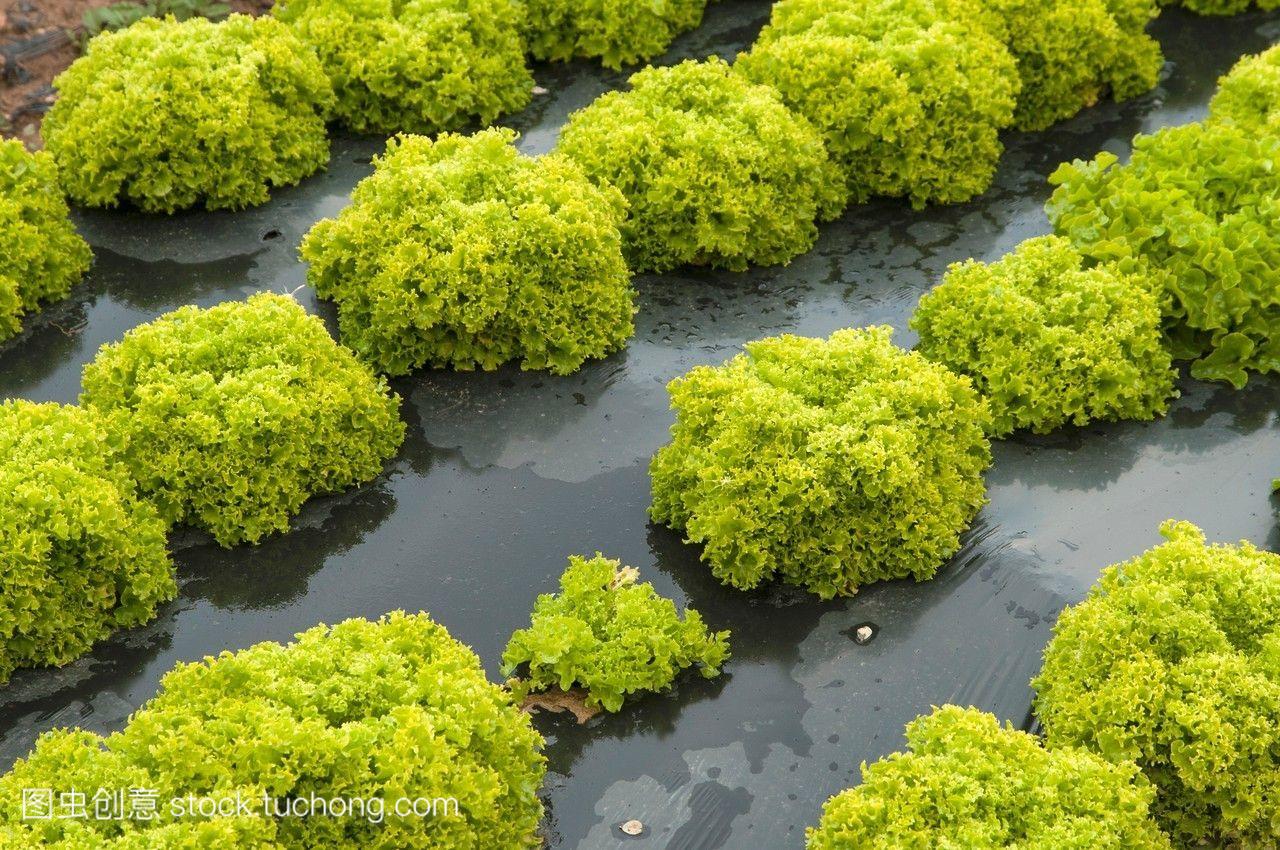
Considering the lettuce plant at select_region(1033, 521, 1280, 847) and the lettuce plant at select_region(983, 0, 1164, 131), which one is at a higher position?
the lettuce plant at select_region(983, 0, 1164, 131)

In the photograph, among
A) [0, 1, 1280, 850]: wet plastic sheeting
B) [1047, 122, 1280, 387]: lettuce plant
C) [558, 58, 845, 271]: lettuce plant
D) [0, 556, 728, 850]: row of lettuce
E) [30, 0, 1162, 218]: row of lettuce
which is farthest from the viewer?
[30, 0, 1162, 218]: row of lettuce

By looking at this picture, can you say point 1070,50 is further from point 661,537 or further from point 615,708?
point 615,708

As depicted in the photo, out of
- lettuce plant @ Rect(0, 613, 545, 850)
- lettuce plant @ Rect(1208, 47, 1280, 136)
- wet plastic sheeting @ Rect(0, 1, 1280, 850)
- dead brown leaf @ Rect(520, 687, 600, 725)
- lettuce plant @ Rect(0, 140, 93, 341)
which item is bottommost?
dead brown leaf @ Rect(520, 687, 600, 725)

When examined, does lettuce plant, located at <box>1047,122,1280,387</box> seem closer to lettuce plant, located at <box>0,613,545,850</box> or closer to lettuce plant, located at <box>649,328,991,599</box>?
lettuce plant, located at <box>649,328,991,599</box>

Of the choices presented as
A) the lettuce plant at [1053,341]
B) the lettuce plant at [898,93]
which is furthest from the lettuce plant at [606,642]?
the lettuce plant at [898,93]

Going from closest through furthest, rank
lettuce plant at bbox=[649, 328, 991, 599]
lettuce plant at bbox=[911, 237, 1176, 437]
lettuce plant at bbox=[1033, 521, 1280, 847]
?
lettuce plant at bbox=[1033, 521, 1280, 847] → lettuce plant at bbox=[649, 328, 991, 599] → lettuce plant at bbox=[911, 237, 1176, 437]

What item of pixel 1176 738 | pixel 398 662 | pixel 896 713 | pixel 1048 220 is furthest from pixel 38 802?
pixel 1048 220

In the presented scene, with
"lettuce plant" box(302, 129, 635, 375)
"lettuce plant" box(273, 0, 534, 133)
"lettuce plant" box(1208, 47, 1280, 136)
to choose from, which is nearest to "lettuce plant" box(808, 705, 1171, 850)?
"lettuce plant" box(302, 129, 635, 375)

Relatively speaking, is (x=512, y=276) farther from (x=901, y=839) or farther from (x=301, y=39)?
(x=901, y=839)

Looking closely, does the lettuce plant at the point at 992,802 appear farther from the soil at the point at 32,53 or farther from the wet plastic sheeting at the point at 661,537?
the soil at the point at 32,53
